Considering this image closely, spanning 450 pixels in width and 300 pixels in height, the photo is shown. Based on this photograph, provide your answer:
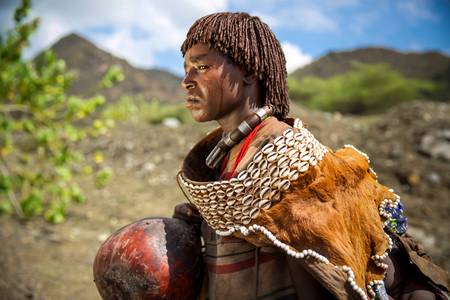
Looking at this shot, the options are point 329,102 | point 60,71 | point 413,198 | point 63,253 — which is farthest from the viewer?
point 329,102

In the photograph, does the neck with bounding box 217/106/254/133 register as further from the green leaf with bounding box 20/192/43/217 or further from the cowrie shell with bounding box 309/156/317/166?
the green leaf with bounding box 20/192/43/217

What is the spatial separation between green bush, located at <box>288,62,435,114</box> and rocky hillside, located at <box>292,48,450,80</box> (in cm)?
511

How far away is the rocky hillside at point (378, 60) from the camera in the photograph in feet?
81.7

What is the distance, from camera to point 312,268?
1488 millimetres

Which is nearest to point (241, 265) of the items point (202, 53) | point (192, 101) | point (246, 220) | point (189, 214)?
point (246, 220)

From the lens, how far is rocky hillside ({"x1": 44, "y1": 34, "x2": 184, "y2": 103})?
18.1m

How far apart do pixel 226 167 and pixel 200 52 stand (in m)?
0.49

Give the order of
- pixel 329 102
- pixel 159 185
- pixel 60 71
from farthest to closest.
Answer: pixel 329 102, pixel 159 185, pixel 60 71

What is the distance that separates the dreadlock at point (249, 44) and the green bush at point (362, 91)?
16511 millimetres

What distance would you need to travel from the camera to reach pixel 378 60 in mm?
27250

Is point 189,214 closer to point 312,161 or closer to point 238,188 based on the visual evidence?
point 238,188

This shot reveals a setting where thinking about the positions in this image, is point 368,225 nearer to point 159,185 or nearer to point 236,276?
point 236,276

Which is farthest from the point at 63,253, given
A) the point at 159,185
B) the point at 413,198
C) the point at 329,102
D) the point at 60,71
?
the point at 329,102

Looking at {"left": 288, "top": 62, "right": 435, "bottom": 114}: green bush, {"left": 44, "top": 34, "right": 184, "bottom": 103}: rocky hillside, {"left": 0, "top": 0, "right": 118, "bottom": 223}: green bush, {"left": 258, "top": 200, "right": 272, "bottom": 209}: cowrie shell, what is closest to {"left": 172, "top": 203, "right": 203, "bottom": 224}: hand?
{"left": 258, "top": 200, "right": 272, "bottom": 209}: cowrie shell
